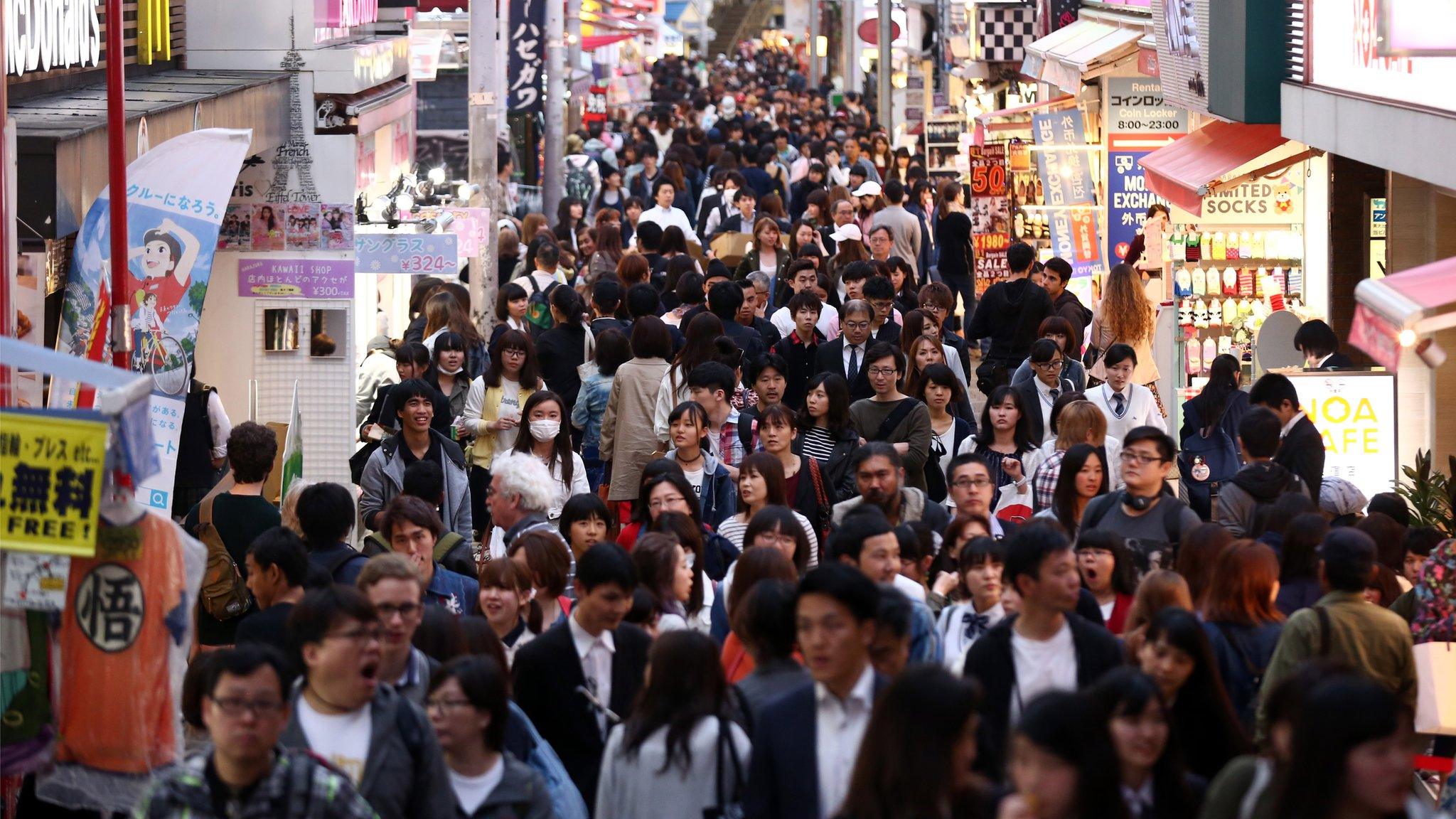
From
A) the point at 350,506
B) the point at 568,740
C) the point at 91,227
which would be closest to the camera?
the point at 568,740

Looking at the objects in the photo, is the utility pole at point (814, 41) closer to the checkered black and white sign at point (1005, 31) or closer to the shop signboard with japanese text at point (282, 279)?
the checkered black and white sign at point (1005, 31)

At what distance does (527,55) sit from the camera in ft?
79.9

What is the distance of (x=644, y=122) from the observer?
37.9 meters

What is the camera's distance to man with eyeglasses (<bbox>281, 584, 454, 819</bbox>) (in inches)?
196

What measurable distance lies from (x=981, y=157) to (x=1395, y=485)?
34.6 feet

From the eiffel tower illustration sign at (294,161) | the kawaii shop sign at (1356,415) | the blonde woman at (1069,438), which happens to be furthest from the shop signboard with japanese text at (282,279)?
the kawaii shop sign at (1356,415)

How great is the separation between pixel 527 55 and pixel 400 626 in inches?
760

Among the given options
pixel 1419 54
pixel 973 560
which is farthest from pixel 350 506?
pixel 1419 54

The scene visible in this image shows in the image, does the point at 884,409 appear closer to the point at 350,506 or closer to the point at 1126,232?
the point at 350,506

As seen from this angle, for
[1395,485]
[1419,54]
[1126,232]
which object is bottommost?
[1395,485]

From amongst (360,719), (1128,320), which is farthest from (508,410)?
(360,719)

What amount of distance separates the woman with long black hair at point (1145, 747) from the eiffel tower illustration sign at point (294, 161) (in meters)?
9.41

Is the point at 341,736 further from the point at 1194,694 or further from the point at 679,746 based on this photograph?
the point at 1194,694

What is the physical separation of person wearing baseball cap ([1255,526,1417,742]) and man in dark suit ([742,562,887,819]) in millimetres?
1744
